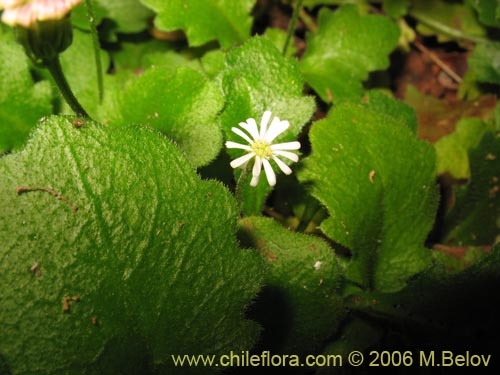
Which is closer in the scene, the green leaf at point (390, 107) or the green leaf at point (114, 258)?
the green leaf at point (114, 258)

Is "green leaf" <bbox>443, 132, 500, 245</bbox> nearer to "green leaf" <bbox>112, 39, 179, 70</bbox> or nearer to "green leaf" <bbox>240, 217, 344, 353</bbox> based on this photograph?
"green leaf" <bbox>240, 217, 344, 353</bbox>

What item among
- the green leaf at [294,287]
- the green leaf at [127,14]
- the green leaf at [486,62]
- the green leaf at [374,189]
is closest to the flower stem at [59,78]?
the green leaf at [294,287]

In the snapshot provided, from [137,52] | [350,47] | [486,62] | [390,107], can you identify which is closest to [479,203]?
[390,107]

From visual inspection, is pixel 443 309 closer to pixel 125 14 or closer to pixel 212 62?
pixel 212 62

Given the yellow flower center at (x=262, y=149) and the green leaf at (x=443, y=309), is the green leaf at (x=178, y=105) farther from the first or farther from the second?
the green leaf at (x=443, y=309)

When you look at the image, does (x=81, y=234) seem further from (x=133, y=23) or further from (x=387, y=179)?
(x=133, y=23)

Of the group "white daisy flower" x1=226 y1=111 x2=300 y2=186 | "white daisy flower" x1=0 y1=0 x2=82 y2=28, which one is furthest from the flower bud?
"white daisy flower" x1=226 y1=111 x2=300 y2=186
